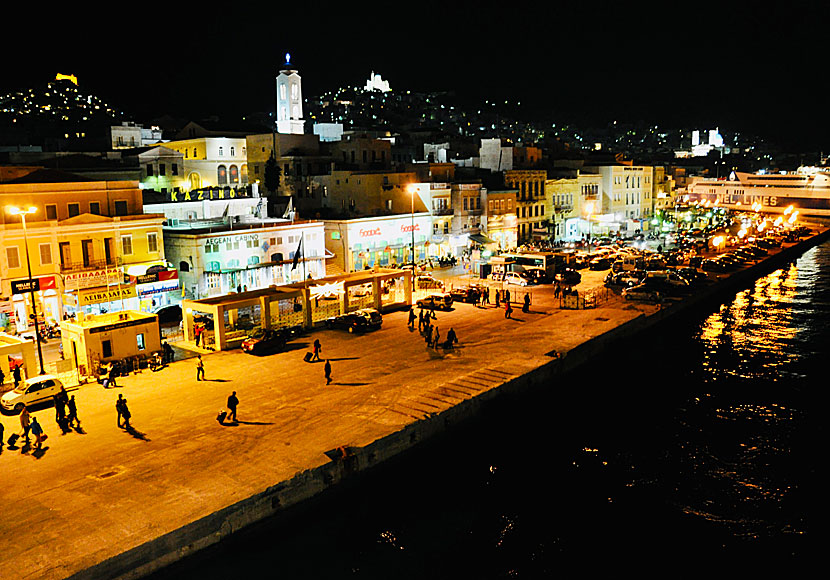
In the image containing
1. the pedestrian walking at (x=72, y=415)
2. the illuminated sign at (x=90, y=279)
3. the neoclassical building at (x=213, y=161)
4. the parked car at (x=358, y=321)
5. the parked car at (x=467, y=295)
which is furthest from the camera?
the neoclassical building at (x=213, y=161)

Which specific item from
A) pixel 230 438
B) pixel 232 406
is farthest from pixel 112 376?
pixel 230 438

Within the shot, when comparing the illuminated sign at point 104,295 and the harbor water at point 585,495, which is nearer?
the harbor water at point 585,495

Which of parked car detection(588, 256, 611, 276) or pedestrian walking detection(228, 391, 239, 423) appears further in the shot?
parked car detection(588, 256, 611, 276)

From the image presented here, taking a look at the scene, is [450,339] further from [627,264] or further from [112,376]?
[627,264]

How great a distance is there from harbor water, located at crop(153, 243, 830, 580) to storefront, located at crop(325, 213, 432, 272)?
2560 centimetres

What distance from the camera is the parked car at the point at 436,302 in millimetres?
43188

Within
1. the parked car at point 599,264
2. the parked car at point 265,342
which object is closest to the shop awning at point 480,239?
the parked car at point 599,264

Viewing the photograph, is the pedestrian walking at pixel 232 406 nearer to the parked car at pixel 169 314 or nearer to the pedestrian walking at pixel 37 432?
the pedestrian walking at pixel 37 432

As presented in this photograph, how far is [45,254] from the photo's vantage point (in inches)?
1396

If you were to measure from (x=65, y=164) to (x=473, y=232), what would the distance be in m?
34.1

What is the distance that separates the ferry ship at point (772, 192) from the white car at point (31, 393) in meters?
141

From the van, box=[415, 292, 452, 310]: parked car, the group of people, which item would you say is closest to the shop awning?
the van

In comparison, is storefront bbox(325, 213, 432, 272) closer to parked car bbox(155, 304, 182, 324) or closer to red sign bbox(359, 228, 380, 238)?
red sign bbox(359, 228, 380, 238)

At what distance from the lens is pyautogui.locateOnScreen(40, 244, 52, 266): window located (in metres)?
35.3
